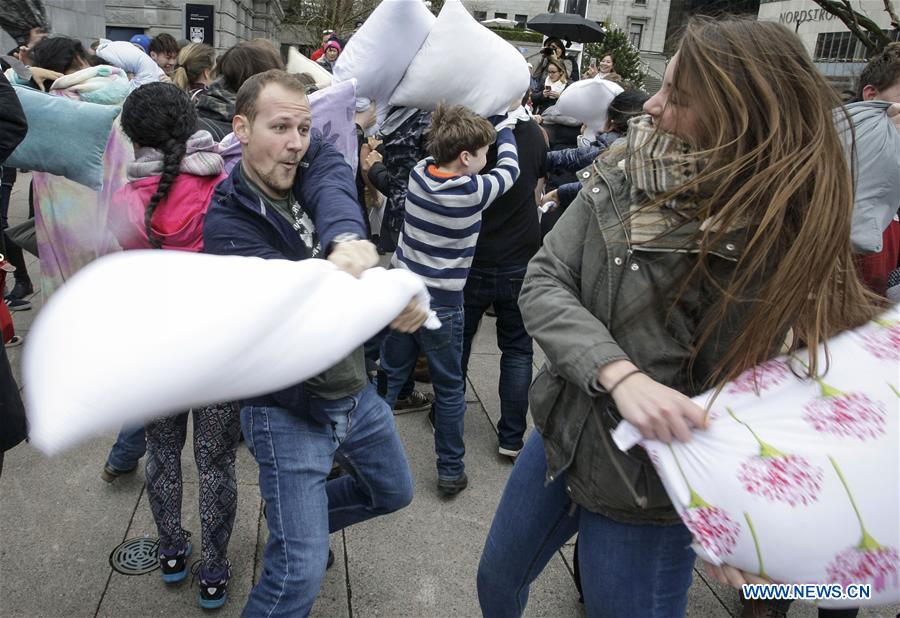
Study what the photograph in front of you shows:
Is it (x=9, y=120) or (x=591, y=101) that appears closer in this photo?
(x=9, y=120)

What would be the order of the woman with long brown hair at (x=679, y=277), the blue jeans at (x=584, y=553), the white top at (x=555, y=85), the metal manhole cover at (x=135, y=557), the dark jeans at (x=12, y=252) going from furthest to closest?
the white top at (x=555, y=85)
the dark jeans at (x=12, y=252)
the metal manhole cover at (x=135, y=557)
the blue jeans at (x=584, y=553)
the woman with long brown hair at (x=679, y=277)

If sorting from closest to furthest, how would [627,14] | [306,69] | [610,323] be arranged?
[610,323] → [306,69] → [627,14]

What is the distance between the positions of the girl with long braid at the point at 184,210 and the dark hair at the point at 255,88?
33cm

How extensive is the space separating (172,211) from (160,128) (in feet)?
0.92

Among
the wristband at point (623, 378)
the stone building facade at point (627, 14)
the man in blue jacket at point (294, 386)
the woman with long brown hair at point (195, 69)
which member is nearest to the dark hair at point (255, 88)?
the man in blue jacket at point (294, 386)

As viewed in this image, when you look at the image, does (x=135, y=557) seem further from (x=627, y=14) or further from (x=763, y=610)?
(x=627, y=14)

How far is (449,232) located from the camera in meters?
3.34

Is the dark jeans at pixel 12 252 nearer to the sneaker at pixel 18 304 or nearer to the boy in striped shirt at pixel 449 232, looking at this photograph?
the sneaker at pixel 18 304

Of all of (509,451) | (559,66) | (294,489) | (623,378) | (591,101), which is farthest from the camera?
(559,66)

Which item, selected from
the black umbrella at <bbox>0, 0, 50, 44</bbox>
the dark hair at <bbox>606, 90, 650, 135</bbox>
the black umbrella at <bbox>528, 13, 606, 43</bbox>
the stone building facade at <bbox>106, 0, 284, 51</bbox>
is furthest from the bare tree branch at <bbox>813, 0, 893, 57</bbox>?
the stone building facade at <bbox>106, 0, 284, 51</bbox>

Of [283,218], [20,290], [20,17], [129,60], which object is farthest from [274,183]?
[20,17]

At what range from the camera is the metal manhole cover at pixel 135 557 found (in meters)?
2.82

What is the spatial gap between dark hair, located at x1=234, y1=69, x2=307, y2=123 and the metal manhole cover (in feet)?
5.87

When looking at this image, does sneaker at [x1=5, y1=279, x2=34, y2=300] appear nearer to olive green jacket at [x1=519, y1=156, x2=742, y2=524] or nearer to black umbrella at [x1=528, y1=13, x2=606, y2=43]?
olive green jacket at [x1=519, y1=156, x2=742, y2=524]
